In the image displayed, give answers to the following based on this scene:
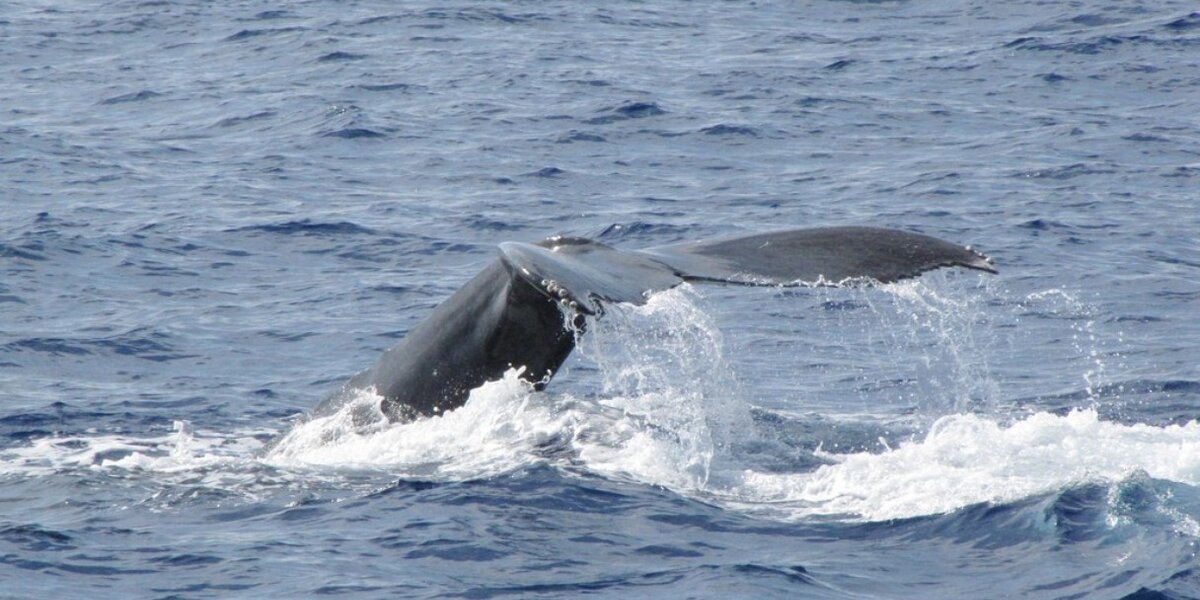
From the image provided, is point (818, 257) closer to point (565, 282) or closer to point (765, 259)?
point (765, 259)

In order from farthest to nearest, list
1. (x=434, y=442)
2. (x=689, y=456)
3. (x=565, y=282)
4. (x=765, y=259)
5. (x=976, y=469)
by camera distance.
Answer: (x=689, y=456)
(x=434, y=442)
(x=976, y=469)
(x=765, y=259)
(x=565, y=282)

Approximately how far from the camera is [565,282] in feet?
18.9

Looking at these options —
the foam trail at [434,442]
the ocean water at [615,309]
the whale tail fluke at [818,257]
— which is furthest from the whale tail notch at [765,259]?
the foam trail at [434,442]

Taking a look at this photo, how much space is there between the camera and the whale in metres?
6.10

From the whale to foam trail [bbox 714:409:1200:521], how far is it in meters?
1.08

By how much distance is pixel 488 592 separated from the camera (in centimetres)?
629

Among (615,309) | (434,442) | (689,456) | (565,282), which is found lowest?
(689,456)

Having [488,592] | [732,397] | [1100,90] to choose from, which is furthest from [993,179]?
[488,592]

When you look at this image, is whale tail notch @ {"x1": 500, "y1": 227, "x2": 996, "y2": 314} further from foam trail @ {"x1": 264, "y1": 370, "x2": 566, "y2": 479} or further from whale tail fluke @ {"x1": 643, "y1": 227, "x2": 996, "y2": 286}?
foam trail @ {"x1": 264, "y1": 370, "x2": 566, "y2": 479}

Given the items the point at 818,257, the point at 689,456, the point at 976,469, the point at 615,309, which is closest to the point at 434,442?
the point at 689,456

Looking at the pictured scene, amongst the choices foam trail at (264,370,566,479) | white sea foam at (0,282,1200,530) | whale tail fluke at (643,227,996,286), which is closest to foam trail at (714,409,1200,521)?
white sea foam at (0,282,1200,530)

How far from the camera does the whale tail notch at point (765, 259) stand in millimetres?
6141

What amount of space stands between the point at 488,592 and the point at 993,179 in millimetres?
11012

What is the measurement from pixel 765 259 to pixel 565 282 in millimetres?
1132
